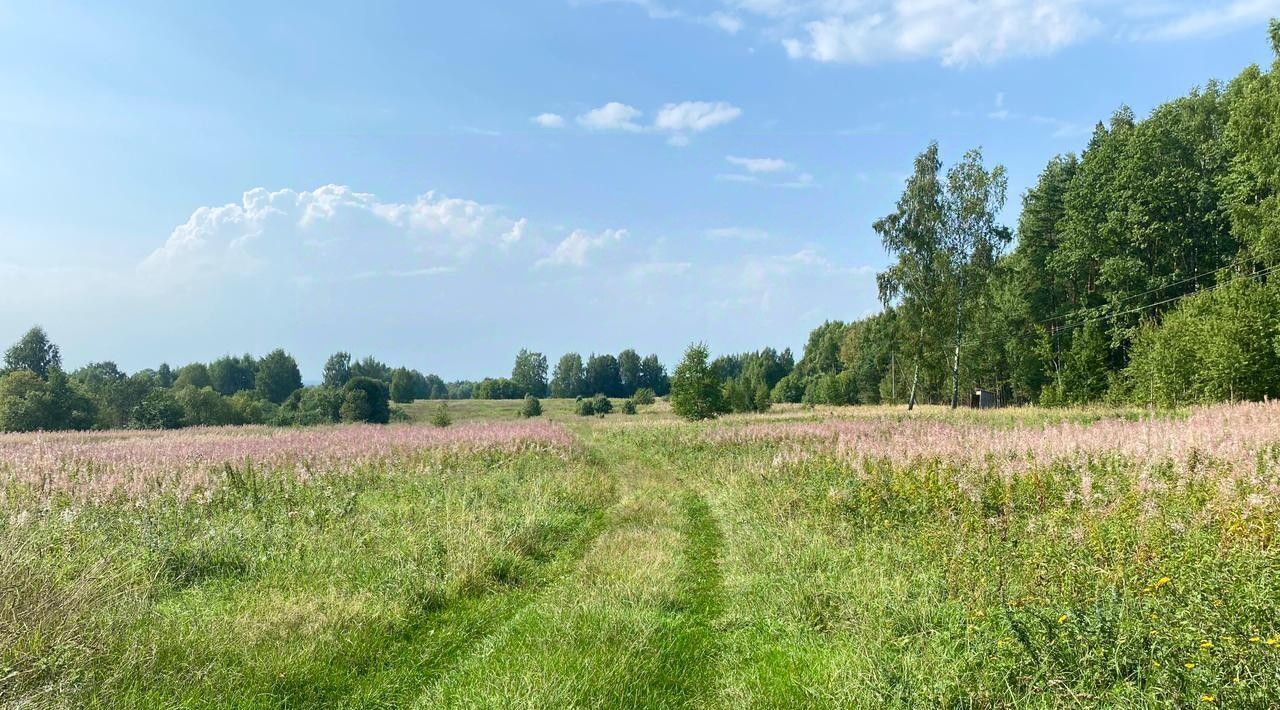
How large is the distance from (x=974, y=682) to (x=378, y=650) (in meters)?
4.71

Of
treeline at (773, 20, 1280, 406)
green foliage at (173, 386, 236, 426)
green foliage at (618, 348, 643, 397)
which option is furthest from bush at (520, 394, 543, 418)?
green foliage at (618, 348, 643, 397)

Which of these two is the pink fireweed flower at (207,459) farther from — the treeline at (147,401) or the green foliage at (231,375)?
the green foliage at (231,375)

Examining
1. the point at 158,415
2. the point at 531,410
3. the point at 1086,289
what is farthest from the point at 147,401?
the point at 1086,289

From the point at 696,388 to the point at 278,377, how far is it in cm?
6848

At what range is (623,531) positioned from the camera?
932 centimetres

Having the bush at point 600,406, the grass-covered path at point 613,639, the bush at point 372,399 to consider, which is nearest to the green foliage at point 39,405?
the bush at point 372,399

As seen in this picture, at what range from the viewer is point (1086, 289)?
47656 millimetres

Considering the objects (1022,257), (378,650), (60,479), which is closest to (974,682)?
(378,650)

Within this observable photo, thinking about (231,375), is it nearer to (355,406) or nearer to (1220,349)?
(355,406)

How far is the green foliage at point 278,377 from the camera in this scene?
78.7 metres

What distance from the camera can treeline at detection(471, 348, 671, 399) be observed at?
123m

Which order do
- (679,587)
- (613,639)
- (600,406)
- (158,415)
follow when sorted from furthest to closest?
(600,406) < (158,415) < (679,587) < (613,639)

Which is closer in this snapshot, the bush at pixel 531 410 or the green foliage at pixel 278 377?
the bush at pixel 531 410

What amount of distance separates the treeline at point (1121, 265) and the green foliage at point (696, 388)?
1303cm
